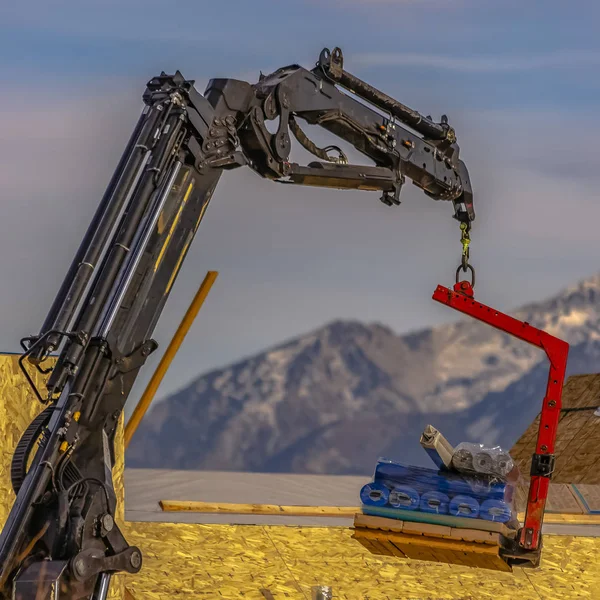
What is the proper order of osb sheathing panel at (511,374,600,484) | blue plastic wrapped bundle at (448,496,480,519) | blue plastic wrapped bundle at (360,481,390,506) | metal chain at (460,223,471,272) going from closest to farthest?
blue plastic wrapped bundle at (448,496,480,519)
blue plastic wrapped bundle at (360,481,390,506)
metal chain at (460,223,471,272)
osb sheathing panel at (511,374,600,484)

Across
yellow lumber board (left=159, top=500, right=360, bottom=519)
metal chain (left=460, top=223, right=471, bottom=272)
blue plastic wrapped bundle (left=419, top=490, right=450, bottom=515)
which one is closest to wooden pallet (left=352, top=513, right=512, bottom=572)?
blue plastic wrapped bundle (left=419, top=490, right=450, bottom=515)

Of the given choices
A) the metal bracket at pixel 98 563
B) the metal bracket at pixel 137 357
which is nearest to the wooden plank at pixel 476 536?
the metal bracket at pixel 98 563

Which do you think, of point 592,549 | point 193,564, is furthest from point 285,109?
point 592,549

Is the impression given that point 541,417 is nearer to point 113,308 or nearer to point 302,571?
point 302,571

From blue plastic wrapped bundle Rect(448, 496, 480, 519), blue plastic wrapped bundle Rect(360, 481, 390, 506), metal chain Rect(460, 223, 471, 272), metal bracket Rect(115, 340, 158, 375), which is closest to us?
metal bracket Rect(115, 340, 158, 375)

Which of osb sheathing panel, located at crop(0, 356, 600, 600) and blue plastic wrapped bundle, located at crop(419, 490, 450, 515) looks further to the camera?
osb sheathing panel, located at crop(0, 356, 600, 600)

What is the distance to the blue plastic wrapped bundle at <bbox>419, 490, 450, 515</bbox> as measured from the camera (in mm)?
7703

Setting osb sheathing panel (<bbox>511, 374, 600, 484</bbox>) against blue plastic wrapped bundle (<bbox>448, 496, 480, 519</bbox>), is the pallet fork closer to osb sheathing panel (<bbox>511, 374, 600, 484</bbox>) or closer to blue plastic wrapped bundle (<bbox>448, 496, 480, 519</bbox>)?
blue plastic wrapped bundle (<bbox>448, 496, 480, 519</bbox>)

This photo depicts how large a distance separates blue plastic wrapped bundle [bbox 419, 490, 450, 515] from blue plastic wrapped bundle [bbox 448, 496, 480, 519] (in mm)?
51

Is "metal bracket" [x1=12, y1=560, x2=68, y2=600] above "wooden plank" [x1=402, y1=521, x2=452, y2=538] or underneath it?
underneath

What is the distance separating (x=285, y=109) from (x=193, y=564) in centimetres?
383

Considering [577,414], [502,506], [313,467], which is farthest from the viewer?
[313,467]

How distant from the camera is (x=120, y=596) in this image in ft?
28.0

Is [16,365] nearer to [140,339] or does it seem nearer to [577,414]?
[140,339]
